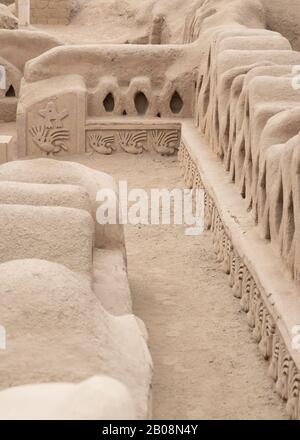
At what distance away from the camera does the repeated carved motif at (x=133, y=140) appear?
8.91 meters

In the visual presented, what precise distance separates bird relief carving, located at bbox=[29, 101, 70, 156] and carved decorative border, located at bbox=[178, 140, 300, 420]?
2.29 m

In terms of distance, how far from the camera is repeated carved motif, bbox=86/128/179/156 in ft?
29.2

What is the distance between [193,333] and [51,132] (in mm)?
4261

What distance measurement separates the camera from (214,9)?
10.1 meters

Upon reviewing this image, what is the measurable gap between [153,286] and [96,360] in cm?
264

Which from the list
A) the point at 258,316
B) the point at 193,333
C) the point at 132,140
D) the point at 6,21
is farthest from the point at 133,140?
the point at 258,316

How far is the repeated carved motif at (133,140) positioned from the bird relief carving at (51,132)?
0.26m

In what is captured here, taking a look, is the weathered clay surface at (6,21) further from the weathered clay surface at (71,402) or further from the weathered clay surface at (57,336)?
the weathered clay surface at (71,402)

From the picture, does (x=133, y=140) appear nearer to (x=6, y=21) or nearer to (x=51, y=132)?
(x=51, y=132)

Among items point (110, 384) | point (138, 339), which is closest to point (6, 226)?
point (138, 339)

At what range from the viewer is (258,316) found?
4.84m

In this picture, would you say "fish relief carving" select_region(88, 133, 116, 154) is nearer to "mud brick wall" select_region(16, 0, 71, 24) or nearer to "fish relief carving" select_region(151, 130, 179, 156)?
"fish relief carving" select_region(151, 130, 179, 156)

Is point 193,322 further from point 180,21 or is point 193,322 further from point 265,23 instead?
point 180,21

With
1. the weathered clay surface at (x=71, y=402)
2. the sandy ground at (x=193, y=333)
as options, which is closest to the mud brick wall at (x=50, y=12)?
the sandy ground at (x=193, y=333)
